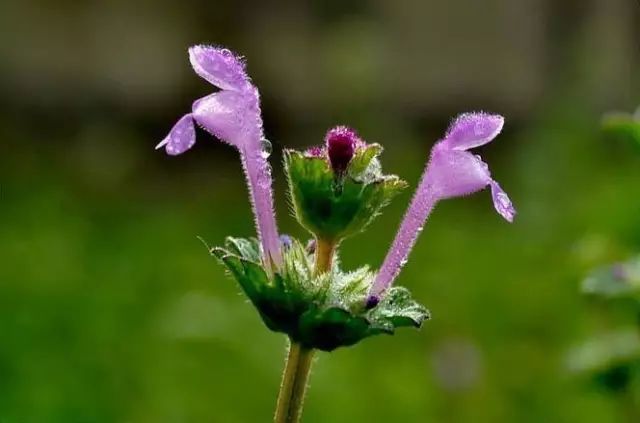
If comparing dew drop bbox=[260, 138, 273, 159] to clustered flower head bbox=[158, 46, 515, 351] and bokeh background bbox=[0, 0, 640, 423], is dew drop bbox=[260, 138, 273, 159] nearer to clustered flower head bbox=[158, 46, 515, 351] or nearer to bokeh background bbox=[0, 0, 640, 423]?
clustered flower head bbox=[158, 46, 515, 351]

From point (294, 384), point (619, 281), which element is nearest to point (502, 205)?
point (294, 384)

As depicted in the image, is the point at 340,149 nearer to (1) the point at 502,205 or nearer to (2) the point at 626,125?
(1) the point at 502,205

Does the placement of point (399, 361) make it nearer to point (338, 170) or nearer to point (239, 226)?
point (239, 226)

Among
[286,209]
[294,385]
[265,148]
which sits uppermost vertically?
[286,209]

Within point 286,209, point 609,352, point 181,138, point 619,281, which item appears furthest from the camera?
point 286,209

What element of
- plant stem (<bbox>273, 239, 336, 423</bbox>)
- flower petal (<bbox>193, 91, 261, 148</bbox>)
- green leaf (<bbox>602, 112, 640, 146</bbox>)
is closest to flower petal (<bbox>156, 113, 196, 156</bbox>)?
flower petal (<bbox>193, 91, 261, 148</bbox>)

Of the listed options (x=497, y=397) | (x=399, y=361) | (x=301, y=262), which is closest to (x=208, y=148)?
(x=399, y=361)

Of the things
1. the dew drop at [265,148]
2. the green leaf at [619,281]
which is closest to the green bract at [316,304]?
the dew drop at [265,148]
